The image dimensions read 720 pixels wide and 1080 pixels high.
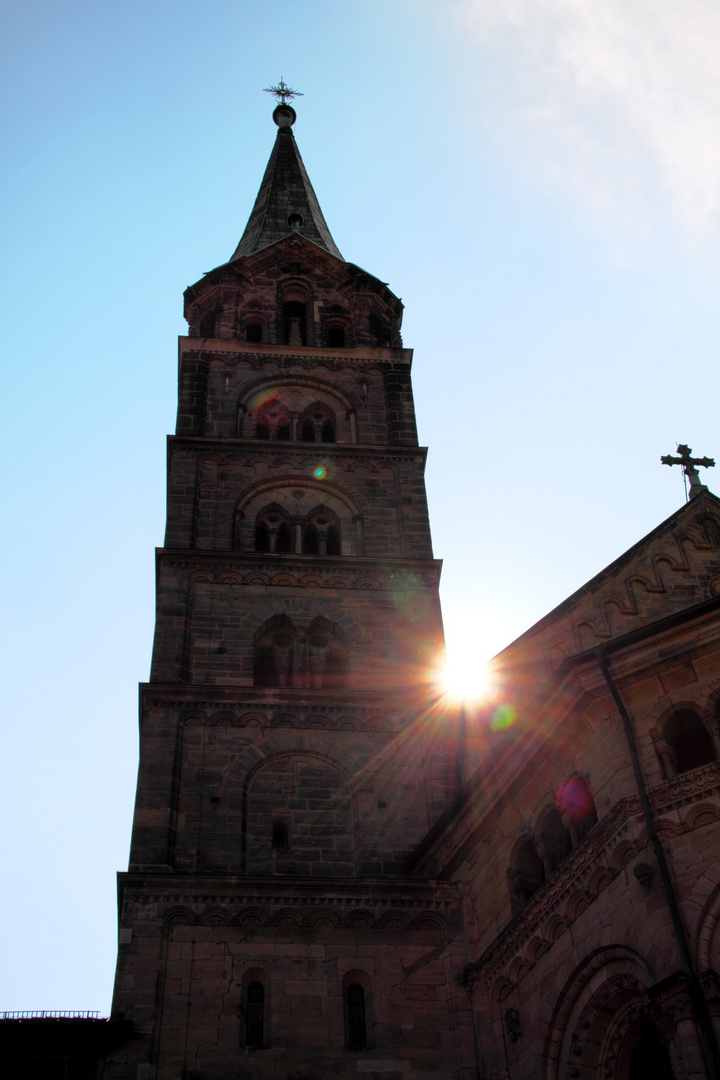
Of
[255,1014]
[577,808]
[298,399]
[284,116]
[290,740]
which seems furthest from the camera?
[284,116]

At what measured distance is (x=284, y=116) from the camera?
45312 millimetres

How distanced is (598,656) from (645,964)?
344 centimetres

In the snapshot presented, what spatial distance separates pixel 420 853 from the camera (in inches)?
771

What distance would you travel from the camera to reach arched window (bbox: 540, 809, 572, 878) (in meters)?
15.9

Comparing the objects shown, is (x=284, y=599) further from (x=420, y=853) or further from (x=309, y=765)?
(x=420, y=853)

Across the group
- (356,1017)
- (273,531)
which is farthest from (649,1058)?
(273,531)

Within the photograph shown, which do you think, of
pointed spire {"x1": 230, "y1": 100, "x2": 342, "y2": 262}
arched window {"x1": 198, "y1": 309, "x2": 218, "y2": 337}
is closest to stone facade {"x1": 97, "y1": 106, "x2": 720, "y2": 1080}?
arched window {"x1": 198, "y1": 309, "x2": 218, "y2": 337}

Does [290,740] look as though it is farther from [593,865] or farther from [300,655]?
[593,865]

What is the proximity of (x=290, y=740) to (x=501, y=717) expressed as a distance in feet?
11.1

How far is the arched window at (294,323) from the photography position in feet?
100.0

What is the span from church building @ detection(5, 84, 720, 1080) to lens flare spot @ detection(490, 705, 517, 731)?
95 millimetres

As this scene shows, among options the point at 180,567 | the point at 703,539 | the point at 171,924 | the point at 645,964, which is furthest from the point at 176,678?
the point at 645,964

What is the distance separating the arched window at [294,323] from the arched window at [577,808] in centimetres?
1653

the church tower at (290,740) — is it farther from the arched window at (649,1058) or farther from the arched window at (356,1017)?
the arched window at (649,1058)
